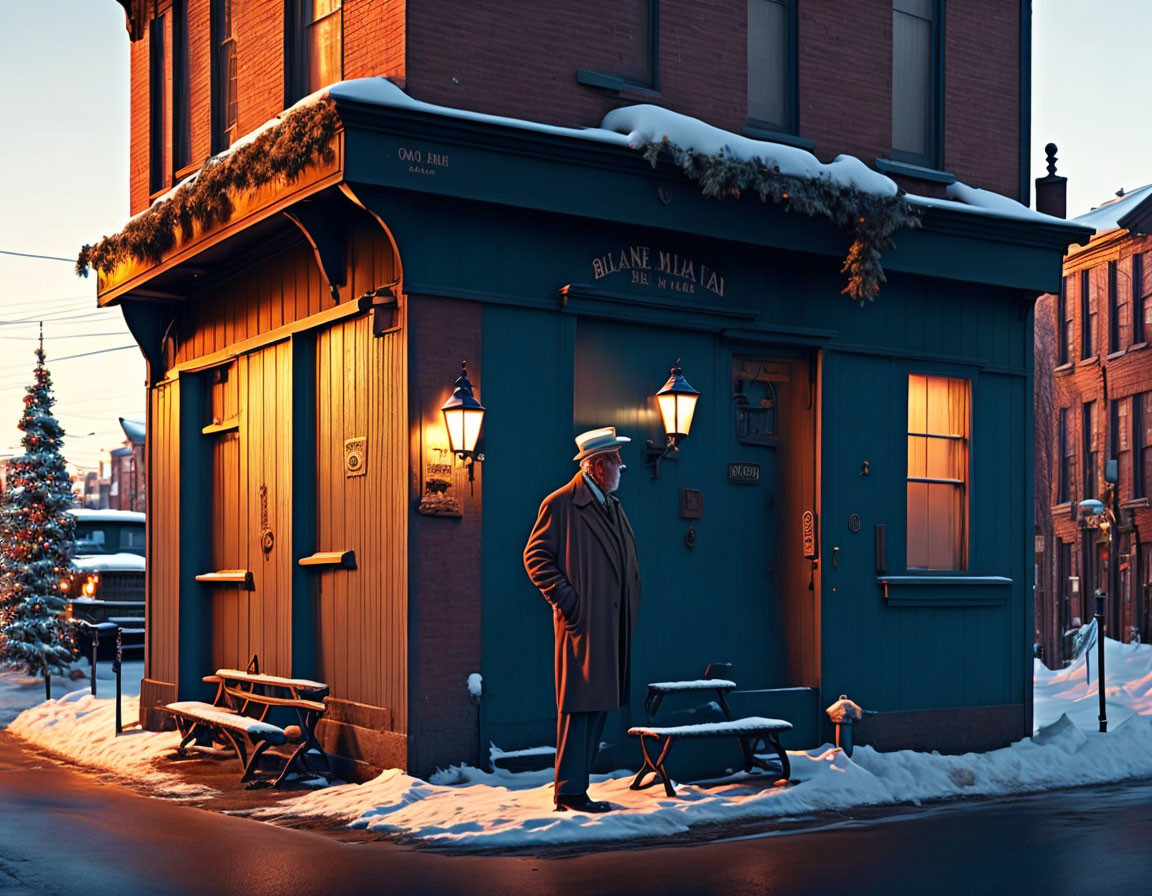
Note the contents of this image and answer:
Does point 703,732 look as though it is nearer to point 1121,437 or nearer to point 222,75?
point 222,75

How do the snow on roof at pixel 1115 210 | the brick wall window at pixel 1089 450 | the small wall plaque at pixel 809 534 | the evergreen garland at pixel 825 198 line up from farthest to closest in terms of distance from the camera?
the brick wall window at pixel 1089 450 < the snow on roof at pixel 1115 210 < the small wall plaque at pixel 809 534 < the evergreen garland at pixel 825 198

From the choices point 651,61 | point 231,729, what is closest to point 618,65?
point 651,61

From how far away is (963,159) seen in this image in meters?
14.5

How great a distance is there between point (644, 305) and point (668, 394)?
2.38 feet

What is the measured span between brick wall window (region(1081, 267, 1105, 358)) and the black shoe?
29783mm

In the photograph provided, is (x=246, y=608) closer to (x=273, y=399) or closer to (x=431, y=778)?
(x=273, y=399)

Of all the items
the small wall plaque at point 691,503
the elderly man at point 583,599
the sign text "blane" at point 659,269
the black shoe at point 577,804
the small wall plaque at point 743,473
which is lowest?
the black shoe at point 577,804

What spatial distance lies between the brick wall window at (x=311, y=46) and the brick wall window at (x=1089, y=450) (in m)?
28.7

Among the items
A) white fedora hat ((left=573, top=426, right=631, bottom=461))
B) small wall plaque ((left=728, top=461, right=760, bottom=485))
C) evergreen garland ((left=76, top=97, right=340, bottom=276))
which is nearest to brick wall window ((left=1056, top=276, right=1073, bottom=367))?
small wall plaque ((left=728, top=461, right=760, bottom=485))

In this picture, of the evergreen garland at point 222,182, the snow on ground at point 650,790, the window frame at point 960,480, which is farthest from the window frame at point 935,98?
the evergreen garland at point 222,182

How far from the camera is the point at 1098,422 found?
37.2 meters

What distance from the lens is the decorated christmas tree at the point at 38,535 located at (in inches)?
908

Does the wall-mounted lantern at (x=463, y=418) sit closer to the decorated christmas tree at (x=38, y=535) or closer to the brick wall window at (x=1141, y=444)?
the decorated christmas tree at (x=38, y=535)

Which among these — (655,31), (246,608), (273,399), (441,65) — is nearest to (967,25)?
(655,31)
